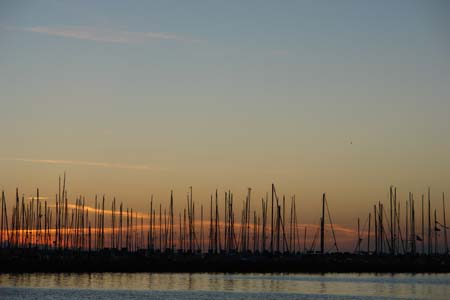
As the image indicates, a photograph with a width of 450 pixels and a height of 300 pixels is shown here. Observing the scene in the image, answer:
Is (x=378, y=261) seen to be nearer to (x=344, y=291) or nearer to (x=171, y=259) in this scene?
(x=171, y=259)

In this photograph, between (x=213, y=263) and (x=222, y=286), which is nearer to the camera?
(x=222, y=286)

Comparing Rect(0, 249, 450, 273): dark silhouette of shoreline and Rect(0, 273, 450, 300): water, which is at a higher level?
Rect(0, 249, 450, 273): dark silhouette of shoreline

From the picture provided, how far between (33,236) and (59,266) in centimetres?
1034

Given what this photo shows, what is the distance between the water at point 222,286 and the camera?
2793 inches

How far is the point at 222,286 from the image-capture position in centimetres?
8106

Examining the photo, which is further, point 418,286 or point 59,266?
point 59,266

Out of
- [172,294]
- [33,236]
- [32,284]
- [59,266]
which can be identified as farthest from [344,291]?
[33,236]

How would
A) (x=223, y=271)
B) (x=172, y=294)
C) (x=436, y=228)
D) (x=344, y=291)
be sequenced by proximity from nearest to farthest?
1. (x=172, y=294)
2. (x=344, y=291)
3. (x=223, y=271)
4. (x=436, y=228)

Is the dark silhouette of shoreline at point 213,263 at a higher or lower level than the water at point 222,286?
higher

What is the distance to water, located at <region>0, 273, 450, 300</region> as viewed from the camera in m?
70.9

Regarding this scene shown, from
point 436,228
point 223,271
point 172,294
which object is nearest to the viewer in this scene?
point 172,294

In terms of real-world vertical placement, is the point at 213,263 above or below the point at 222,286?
above

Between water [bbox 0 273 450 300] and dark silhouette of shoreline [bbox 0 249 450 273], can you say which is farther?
dark silhouette of shoreline [bbox 0 249 450 273]

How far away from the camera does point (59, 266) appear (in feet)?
311
